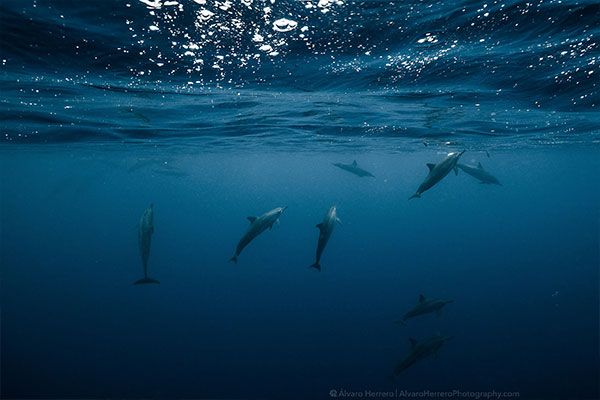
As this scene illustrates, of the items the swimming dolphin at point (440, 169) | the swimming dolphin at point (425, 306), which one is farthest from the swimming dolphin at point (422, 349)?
the swimming dolphin at point (440, 169)

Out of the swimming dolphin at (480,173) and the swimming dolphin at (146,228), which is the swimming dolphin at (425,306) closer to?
the swimming dolphin at (480,173)

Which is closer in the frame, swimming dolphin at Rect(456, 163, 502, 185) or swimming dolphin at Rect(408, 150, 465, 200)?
swimming dolphin at Rect(408, 150, 465, 200)

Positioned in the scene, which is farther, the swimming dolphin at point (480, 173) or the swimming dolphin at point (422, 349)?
the swimming dolphin at point (480, 173)

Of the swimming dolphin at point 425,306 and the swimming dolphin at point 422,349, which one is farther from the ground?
the swimming dolphin at point 425,306

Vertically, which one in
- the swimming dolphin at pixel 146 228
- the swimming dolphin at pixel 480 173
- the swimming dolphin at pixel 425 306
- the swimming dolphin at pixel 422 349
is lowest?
the swimming dolphin at pixel 422 349

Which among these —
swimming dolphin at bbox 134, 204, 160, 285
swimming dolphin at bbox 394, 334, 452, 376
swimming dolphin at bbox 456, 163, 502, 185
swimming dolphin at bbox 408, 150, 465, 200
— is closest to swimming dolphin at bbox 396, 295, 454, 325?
swimming dolphin at bbox 394, 334, 452, 376

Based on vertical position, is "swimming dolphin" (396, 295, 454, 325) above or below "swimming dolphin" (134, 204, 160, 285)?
below

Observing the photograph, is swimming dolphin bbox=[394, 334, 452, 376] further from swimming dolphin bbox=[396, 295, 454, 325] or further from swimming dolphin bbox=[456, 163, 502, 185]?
swimming dolphin bbox=[456, 163, 502, 185]

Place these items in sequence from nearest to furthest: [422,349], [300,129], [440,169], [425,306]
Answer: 1. [440,169]
2. [422,349]
3. [425,306]
4. [300,129]

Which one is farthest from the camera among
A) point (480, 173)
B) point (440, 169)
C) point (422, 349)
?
point (480, 173)

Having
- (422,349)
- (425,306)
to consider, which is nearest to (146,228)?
(422,349)

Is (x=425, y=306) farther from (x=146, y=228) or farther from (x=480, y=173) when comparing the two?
(x=146, y=228)

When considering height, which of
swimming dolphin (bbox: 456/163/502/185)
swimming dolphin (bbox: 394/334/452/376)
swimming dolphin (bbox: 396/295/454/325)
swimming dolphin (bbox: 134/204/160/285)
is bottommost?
swimming dolphin (bbox: 394/334/452/376)

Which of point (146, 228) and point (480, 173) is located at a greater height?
point (480, 173)
